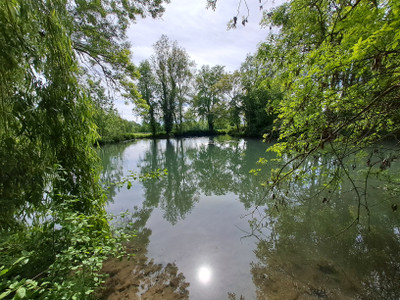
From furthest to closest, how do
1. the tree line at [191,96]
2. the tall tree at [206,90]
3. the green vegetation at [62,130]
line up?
the tall tree at [206,90], the tree line at [191,96], the green vegetation at [62,130]

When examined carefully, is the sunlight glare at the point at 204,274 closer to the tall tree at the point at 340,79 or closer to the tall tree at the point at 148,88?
the tall tree at the point at 340,79

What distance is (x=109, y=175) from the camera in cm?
827

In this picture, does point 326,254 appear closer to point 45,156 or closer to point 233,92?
point 45,156

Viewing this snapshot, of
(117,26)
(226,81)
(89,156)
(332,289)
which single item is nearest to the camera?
(89,156)

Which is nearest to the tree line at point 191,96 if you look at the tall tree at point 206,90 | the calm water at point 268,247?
the tall tree at point 206,90

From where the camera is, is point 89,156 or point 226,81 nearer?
point 89,156

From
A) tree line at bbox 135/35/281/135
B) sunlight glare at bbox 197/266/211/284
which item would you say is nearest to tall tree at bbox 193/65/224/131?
tree line at bbox 135/35/281/135

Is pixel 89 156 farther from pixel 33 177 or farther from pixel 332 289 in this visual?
pixel 332 289

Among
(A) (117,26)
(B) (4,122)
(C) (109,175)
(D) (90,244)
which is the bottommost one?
(C) (109,175)

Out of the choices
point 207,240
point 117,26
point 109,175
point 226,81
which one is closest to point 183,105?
point 226,81

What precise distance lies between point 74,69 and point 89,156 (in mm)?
880

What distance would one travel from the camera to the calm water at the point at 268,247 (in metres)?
2.28

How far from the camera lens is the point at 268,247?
3.07 metres

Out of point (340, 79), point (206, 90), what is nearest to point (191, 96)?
point (206, 90)
